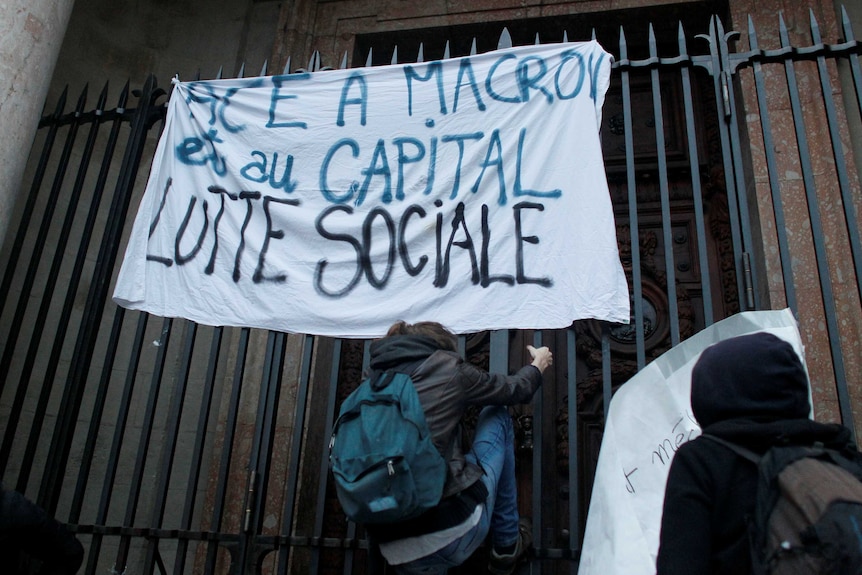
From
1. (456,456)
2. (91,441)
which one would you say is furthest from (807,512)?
(91,441)

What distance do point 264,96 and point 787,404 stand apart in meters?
3.26

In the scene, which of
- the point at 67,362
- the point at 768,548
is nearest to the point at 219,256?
the point at 67,362

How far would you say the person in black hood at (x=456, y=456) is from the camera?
103 inches

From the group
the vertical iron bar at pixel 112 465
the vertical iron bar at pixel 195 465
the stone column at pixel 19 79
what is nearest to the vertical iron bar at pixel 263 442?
the vertical iron bar at pixel 195 465

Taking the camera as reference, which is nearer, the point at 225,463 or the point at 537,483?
the point at 537,483

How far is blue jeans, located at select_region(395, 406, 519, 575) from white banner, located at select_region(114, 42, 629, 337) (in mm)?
443

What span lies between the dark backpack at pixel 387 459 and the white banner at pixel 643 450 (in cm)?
55

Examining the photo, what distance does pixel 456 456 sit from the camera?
8.96 ft

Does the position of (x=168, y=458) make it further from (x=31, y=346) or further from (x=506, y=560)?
(x=506, y=560)

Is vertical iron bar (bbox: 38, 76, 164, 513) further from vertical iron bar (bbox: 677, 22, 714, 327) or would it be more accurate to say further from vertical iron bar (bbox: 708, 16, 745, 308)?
vertical iron bar (bbox: 708, 16, 745, 308)

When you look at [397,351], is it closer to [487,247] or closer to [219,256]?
[487,247]

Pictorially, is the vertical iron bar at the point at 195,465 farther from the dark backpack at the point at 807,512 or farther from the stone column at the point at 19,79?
the dark backpack at the point at 807,512

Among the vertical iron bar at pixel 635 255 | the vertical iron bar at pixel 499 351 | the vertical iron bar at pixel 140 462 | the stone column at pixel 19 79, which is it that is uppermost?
the stone column at pixel 19 79

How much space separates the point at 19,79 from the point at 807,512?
3918mm
